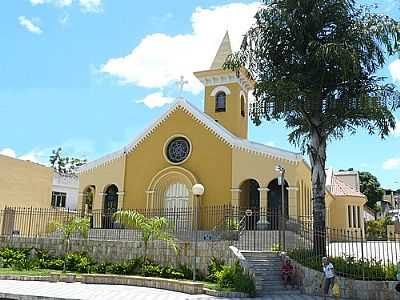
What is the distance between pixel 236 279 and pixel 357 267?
418 cm

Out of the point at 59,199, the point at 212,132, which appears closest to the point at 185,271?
the point at 212,132

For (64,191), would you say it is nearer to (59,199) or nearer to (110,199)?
(59,199)

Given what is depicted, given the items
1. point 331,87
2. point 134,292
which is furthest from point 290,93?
point 134,292

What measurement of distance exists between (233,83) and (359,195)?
14283mm

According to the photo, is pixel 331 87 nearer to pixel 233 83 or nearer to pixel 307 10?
pixel 307 10

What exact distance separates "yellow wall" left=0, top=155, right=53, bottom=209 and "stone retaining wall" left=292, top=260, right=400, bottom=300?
2319 centimetres

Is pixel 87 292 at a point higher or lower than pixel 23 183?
lower

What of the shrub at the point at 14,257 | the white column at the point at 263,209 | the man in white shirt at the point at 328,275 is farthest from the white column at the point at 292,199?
the shrub at the point at 14,257

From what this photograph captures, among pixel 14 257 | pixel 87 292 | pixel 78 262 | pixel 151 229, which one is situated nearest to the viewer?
pixel 87 292

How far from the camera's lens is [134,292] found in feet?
52.6

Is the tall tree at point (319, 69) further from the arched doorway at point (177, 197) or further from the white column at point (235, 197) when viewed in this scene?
the arched doorway at point (177, 197)

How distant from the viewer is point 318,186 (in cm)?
1866

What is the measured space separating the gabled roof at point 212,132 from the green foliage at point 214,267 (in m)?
9.84

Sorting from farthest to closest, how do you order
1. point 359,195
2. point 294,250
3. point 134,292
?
1. point 359,195
2. point 294,250
3. point 134,292
